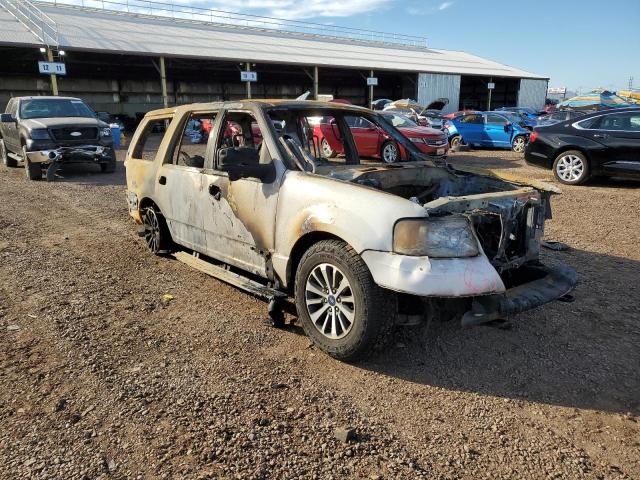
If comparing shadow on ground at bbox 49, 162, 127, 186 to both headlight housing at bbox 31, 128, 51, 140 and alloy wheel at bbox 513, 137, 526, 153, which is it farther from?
alloy wheel at bbox 513, 137, 526, 153

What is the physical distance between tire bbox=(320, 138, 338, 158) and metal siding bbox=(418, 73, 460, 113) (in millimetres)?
33967

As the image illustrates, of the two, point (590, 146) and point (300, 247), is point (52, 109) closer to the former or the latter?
point (300, 247)

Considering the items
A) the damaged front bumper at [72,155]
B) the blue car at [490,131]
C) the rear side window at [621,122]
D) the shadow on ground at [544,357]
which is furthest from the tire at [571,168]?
the damaged front bumper at [72,155]

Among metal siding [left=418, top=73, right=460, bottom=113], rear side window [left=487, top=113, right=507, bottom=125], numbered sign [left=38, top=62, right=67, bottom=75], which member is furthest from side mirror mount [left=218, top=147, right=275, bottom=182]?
metal siding [left=418, top=73, right=460, bottom=113]

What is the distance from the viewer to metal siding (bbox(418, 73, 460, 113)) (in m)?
37.4

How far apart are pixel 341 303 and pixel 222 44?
3188cm

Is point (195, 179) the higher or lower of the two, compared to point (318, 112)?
lower

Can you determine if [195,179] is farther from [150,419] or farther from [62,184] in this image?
[62,184]

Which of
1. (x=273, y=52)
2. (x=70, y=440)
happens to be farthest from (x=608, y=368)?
(x=273, y=52)

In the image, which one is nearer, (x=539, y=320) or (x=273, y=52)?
(x=539, y=320)

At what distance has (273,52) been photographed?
32469 millimetres

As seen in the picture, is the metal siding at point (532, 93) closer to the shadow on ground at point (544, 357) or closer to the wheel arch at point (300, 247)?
the shadow on ground at point (544, 357)

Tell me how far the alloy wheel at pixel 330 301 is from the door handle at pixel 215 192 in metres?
1.28

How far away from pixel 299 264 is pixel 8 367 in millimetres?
2124
